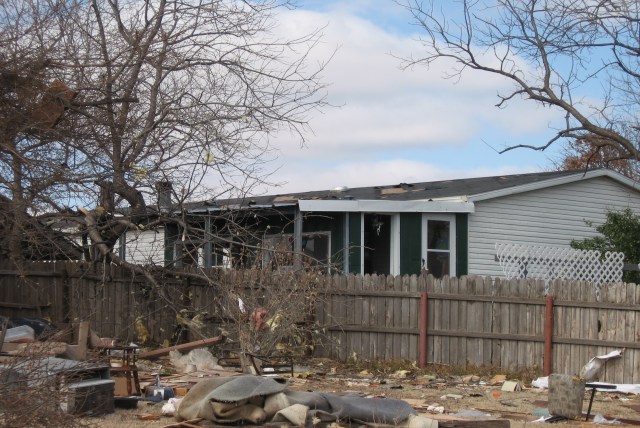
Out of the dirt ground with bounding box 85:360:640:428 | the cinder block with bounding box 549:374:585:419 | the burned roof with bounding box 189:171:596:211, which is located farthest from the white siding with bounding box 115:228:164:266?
the cinder block with bounding box 549:374:585:419

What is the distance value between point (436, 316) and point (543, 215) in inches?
267

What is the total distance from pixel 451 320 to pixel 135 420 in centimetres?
700

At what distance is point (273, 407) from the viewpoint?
8422mm

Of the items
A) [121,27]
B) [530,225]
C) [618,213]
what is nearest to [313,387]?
[121,27]

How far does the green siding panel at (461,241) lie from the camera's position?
19031 mm

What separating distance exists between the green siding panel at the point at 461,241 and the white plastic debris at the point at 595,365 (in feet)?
19.4

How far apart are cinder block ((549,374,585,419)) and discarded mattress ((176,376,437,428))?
2144 mm

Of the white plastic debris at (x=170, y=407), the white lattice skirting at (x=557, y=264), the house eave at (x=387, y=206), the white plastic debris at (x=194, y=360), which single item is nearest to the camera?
the white plastic debris at (x=170, y=407)

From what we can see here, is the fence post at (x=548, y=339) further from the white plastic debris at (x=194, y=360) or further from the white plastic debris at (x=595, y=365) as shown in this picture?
the white plastic debris at (x=194, y=360)

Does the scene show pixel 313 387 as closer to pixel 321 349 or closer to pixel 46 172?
pixel 321 349

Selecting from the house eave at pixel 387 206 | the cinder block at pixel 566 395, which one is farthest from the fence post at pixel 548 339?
the house eave at pixel 387 206

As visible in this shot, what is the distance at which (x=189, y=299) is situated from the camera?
651 inches

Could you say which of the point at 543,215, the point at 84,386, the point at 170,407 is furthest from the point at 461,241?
the point at 84,386

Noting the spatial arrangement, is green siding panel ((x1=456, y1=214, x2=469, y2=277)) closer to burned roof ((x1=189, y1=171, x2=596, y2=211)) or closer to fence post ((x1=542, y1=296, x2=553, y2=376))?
burned roof ((x1=189, y1=171, x2=596, y2=211))
